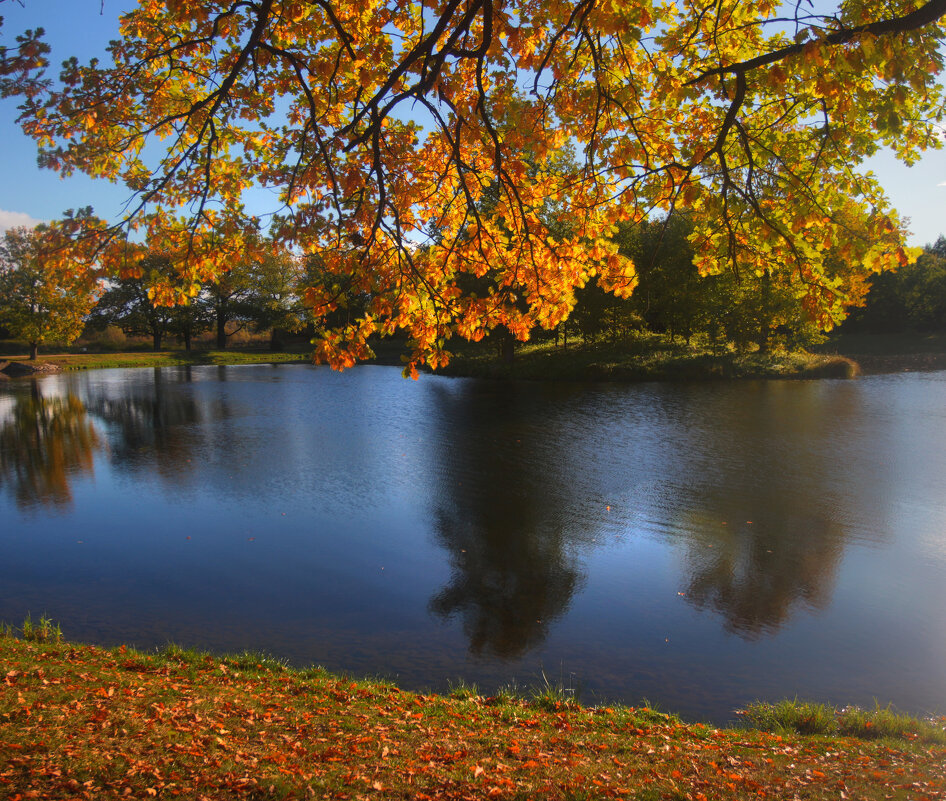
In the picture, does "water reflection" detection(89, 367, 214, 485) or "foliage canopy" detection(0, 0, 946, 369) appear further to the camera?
"water reflection" detection(89, 367, 214, 485)

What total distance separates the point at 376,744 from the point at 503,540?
5452 mm

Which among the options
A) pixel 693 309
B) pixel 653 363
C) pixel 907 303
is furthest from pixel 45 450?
pixel 907 303

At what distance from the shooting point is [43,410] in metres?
24.1

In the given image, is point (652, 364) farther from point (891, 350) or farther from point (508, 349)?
point (891, 350)

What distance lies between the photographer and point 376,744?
4227mm

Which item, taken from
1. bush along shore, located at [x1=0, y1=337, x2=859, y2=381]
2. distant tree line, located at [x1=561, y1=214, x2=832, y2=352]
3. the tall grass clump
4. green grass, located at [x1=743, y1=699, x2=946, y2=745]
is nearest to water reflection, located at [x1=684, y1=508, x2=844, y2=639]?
green grass, located at [x1=743, y1=699, x2=946, y2=745]

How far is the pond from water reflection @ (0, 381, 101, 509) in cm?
12

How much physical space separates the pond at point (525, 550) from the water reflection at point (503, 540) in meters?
0.05

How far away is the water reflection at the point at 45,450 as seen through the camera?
1267cm

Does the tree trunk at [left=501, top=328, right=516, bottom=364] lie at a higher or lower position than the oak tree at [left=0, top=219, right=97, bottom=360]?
lower

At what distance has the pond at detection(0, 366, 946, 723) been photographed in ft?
20.9

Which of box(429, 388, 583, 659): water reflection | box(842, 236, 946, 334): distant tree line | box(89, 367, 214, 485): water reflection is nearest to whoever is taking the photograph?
box(429, 388, 583, 659): water reflection

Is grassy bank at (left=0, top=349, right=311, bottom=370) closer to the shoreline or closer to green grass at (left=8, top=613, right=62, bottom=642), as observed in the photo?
the shoreline

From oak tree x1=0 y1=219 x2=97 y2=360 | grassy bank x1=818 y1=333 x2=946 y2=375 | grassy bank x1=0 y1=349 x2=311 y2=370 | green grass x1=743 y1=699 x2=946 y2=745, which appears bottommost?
green grass x1=743 y1=699 x2=946 y2=745
